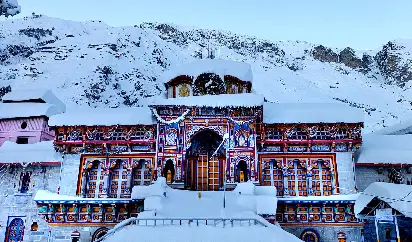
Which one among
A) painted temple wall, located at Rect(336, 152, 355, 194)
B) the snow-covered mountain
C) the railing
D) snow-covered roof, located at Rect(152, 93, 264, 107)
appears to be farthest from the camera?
the snow-covered mountain

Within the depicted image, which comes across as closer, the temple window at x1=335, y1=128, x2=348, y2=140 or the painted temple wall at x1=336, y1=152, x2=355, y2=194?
the painted temple wall at x1=336, y1=152, x2=355, y2=194

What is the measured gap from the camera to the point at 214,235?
11719 mm

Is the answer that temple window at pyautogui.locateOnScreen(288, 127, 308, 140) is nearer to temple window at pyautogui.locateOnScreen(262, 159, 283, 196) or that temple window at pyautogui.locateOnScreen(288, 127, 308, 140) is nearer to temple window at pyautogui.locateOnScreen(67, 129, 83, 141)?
temple window at pyautogui.locateOnScreen(262, 159, 283, 196)

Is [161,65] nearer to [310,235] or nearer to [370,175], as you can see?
[370,175]

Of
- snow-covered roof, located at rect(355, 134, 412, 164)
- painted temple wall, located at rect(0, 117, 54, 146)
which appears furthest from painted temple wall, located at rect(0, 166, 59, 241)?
snow-covered roof, located at rect(355, 134, 412, 164)

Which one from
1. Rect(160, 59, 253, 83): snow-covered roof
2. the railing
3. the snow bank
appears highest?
Rect(160, 59, 253, 83): snow-covered roof

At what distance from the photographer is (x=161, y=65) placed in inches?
2874

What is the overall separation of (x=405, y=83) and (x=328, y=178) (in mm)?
59112

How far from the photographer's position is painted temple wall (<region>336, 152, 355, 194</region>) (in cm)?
1845

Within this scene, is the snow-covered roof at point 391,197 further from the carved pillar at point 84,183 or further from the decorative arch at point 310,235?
the carved pillar at point 84,183

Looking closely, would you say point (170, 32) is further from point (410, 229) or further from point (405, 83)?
point (410, 229)

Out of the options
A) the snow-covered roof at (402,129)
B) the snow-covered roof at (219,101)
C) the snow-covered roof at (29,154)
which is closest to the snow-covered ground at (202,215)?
the snow-covered roof at (219,101)

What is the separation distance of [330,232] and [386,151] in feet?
18.0

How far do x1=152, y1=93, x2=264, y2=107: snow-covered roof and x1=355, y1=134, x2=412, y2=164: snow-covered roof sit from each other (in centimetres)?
656
